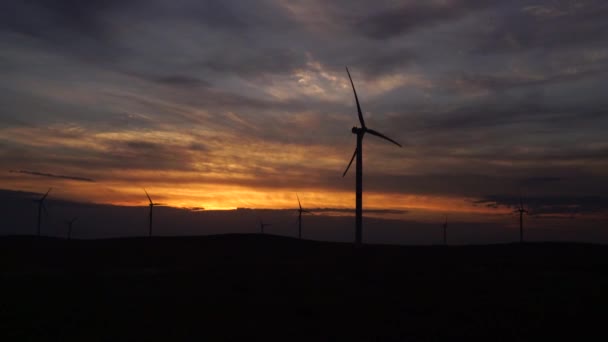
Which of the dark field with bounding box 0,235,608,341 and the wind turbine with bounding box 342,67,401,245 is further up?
the wind turbine with bounding box 342,67,401,245

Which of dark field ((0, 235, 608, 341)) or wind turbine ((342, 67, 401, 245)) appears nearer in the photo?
dark field ((0, 235, 608, 341))

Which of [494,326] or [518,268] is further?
[518,268]

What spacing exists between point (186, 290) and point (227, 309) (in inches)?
331

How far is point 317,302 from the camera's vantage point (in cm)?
3831

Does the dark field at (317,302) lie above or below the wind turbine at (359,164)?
below

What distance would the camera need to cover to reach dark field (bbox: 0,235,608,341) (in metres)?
29.7

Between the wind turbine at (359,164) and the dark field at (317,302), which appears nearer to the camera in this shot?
the dark field at (317,302)

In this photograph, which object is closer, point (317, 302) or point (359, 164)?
point (317, 302)

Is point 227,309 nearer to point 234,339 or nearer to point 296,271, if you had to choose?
point 234,339

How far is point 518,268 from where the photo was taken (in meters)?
59.0

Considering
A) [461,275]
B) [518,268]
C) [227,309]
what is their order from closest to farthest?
1. [227,309]
2. [461,275]
3. [518,268]

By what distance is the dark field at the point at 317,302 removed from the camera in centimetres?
2970

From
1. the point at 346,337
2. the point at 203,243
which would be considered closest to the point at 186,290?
the point at 346,337

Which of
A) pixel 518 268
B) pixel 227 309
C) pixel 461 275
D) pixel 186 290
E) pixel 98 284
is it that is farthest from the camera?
pixel 518 268
